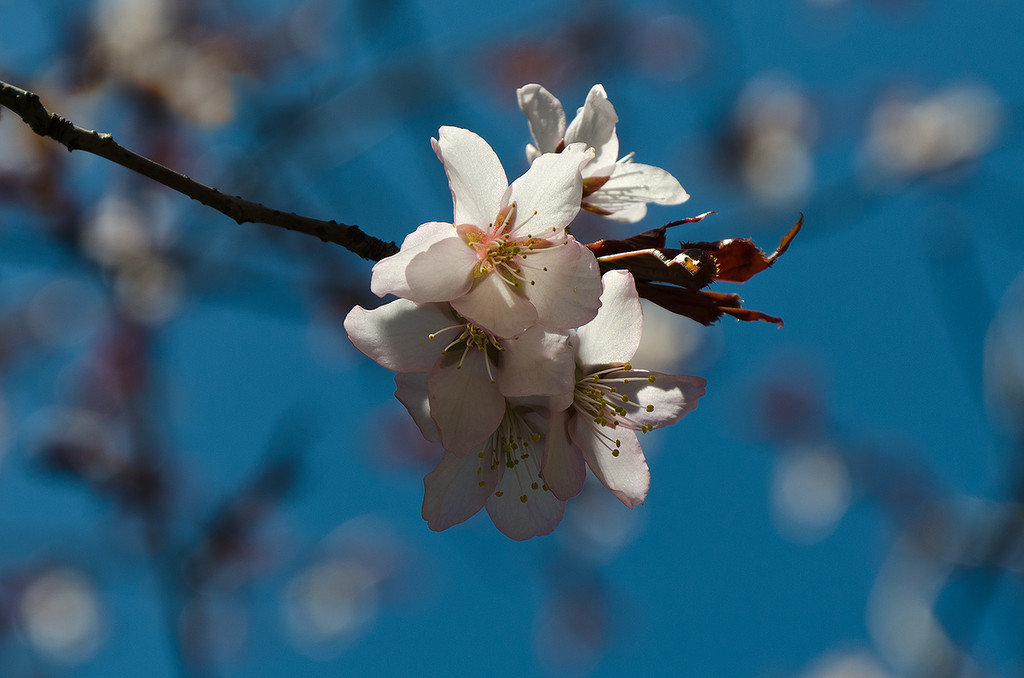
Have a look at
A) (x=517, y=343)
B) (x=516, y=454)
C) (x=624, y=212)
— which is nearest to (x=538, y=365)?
(x=517, y=343)

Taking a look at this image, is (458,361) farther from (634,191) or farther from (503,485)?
(634,191)

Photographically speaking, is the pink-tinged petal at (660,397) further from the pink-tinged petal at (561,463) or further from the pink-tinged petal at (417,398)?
the pink-tinged petal at (417,398)

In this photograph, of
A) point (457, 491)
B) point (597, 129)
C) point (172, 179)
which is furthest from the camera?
point (597, 129)

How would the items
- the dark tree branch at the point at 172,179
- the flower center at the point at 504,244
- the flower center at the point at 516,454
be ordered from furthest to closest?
the flower center at the point at 516,454 < the flower center at the point at 504,244 < the dark tree branch at the point at 172,179

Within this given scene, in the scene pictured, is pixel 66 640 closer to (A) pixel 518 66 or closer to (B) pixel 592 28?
(A) pixel 518 66

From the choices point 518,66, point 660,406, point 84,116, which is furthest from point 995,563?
point 84,116

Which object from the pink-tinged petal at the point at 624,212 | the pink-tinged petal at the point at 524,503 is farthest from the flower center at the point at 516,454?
the pink-tinged petal at the point at 624,212
